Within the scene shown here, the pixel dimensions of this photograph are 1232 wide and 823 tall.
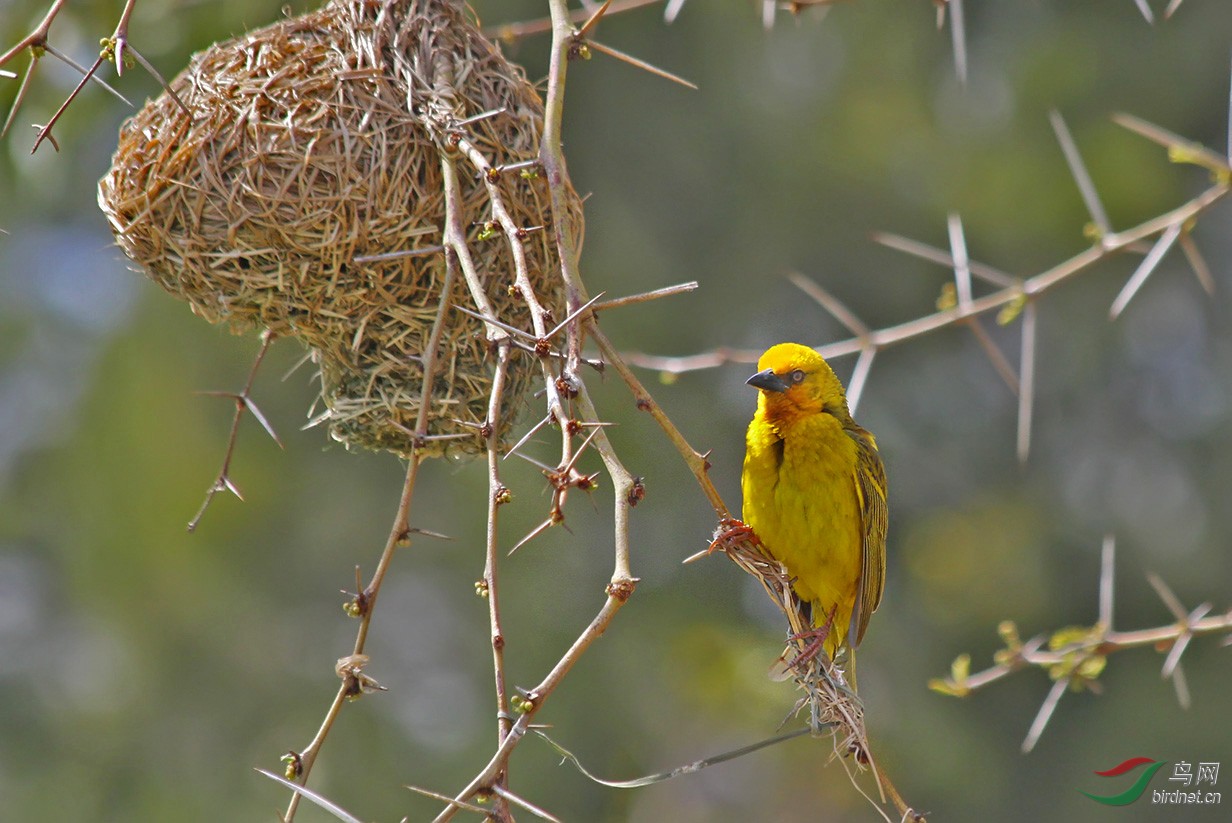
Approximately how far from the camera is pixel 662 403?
8.52 meters

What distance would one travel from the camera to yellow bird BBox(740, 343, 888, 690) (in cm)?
345

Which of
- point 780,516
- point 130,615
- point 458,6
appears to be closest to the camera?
point 458,6

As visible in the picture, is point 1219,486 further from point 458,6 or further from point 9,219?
point 9,219

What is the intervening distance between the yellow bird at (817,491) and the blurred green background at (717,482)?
14.2ft

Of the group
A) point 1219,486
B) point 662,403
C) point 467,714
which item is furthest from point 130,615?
point 1219,486

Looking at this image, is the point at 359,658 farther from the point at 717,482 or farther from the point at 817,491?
the point at 717,482

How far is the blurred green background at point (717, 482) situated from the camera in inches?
336

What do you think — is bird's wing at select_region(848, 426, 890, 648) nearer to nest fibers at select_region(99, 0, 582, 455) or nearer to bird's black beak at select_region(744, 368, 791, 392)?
bird's black beak at select_region(744, 368, 791, 392)

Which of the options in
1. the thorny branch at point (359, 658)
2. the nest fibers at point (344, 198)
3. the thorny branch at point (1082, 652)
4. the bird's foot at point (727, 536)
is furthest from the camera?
the thorny branch at point (1082, 652)

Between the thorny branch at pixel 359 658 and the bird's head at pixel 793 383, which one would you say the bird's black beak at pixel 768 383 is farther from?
the thorny branch at pixel 359 658

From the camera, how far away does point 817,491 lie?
3.43m

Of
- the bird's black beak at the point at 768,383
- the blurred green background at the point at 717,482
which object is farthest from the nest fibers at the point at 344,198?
the blurred green background at the point at 717,482

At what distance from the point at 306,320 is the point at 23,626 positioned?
7918 millimetres

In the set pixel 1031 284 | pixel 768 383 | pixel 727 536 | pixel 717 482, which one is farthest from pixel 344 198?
pixel 717 482
